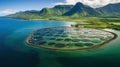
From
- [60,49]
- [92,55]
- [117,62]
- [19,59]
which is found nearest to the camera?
[117,62]

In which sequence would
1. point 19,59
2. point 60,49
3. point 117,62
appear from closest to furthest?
point 117,62
point 19,59
point 60,49

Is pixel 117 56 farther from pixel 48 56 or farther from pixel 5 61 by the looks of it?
pixel 5 61

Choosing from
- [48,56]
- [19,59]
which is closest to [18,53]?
[19,59]

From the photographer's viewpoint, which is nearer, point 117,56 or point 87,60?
point 87,60

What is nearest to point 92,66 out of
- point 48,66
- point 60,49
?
point 48,66

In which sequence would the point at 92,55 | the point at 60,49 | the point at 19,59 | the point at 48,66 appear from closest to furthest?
the point at 48,66, the point at 19,59, the point at 92,55, the point at 60,49

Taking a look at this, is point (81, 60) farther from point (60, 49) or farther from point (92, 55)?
point (60, 49)

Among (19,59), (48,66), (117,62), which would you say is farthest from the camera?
(19,59)

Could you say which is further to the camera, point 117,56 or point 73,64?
point 117,56
